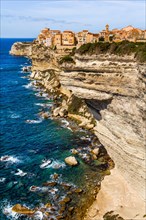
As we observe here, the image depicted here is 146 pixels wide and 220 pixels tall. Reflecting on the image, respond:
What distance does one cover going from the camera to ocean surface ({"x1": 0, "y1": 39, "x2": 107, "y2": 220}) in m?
29.7

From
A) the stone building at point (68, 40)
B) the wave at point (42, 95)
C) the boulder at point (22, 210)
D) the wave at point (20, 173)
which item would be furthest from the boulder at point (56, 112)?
the stone building at point (68, 40)

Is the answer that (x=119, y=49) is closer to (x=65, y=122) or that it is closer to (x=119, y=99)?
(x=119, y=99)

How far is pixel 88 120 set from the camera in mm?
50094

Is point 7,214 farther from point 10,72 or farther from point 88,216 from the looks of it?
point 10,72

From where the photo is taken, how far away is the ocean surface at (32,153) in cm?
2973

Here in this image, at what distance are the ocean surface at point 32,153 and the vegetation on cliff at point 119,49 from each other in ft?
47.5

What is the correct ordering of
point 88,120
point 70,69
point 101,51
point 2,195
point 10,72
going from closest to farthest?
point 101,51, point 70,69, point 2,195, point 88,120, point 10,72

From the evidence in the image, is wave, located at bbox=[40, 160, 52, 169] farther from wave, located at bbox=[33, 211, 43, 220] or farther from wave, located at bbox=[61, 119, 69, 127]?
wave, located at bbox=[61, 119, 69, 127]

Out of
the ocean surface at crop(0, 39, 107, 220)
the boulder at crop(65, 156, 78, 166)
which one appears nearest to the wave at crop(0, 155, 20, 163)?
the ocean surface at crop(0, 39, 107, 220)

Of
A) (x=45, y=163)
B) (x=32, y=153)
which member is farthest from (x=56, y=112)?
(x=45, y=163)

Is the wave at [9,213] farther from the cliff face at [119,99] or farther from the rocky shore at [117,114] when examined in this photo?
the cliff face at [119,99]

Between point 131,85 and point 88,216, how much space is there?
1251 cm

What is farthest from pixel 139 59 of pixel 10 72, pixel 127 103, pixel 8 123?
pixel 10 72

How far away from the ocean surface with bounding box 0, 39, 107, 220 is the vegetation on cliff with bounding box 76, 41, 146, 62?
1448 centimetres
